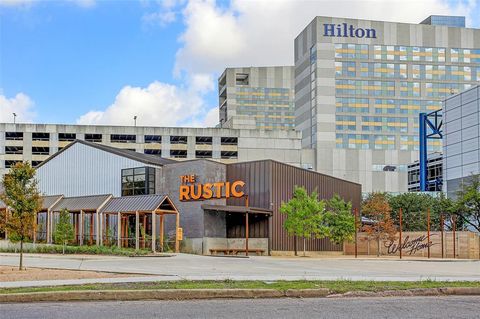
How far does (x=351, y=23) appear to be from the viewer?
139 metres

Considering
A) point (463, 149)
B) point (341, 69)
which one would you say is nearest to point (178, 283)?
point (463, 149)

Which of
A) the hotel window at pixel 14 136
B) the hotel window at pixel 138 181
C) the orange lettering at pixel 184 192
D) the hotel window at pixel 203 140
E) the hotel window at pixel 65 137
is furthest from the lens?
the hotel window at pixel 203 140

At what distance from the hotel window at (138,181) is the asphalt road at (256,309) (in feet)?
117

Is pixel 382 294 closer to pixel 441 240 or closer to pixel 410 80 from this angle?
pixel 441 240

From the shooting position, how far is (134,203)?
155 ft

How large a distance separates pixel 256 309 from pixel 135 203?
34.6 meters

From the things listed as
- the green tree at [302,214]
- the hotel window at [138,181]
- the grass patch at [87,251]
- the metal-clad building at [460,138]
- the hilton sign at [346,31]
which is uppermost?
the hilton sign at [346,31]

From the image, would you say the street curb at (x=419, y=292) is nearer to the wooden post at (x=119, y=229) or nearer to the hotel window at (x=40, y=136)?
the wooden post at (x=119, y=229)

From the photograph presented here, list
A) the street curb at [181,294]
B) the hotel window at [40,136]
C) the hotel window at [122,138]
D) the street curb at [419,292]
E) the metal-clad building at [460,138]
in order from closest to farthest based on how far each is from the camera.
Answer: the street curb at [181,294] < the street curb at [419,292] < the metal-clad building at [460,138] < the hotel window at [40,136] < the hotel window at [122,138]

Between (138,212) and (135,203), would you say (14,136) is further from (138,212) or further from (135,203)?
(138,212)

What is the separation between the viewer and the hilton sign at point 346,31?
138 m

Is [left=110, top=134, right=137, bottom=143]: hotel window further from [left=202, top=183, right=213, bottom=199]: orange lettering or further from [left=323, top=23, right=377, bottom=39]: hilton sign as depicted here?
[left=202, top=183, right=213, bottom=199]: orange lettering

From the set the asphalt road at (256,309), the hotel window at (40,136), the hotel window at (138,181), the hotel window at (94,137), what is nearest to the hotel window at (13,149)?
the hotel window at (40,136)

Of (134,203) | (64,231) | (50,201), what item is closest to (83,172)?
(50,201)
